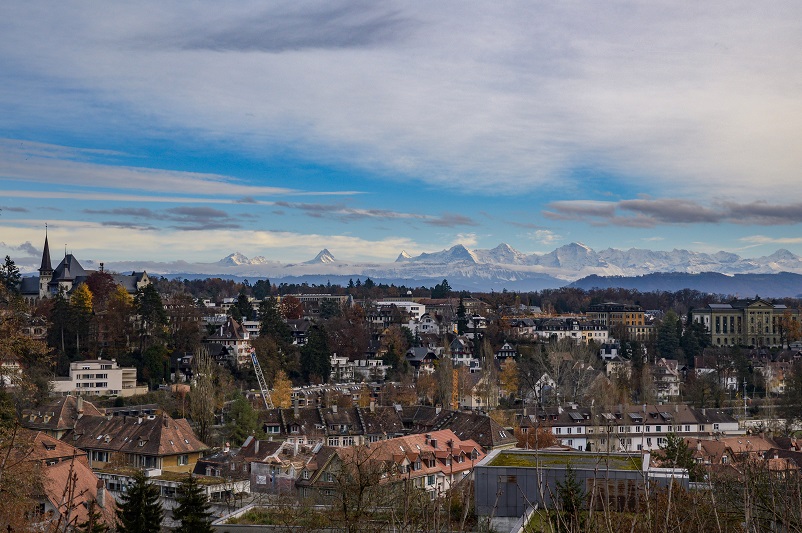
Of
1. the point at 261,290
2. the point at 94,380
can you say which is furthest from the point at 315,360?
the point at 261,290

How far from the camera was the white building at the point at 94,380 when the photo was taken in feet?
153

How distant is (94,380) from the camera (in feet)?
154

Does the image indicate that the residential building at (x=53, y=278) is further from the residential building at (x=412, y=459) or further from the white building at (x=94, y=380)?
the residential building at (x=412, y=459)

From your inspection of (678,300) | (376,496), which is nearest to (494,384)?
(376,496)

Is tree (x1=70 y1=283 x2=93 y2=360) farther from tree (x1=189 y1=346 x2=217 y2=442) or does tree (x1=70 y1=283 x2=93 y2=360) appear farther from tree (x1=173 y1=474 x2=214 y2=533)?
tree (x1=173 y1=474 x2=214 y2=533)

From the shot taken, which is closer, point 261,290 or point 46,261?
point 46,261

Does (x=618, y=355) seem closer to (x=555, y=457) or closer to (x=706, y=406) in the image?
(x=706, y=406)

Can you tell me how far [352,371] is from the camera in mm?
58156

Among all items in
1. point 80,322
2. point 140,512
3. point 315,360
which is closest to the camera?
point 140,512

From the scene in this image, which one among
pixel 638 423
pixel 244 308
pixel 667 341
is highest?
pixel 244 308

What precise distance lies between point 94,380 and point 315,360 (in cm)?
1281

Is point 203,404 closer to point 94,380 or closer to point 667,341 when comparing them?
point 94,380

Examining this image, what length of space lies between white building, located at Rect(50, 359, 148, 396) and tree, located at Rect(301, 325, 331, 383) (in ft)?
33.1

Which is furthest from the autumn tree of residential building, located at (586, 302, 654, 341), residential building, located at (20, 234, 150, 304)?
residential building, located at (586, 302, 654, 341)
